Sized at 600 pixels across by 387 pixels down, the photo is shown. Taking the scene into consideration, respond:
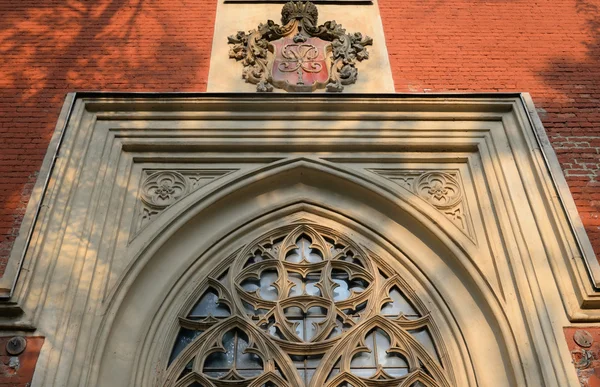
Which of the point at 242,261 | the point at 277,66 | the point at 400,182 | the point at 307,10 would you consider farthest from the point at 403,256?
the point at 307,10

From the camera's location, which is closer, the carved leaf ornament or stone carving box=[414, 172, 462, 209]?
the carved leaf ornament

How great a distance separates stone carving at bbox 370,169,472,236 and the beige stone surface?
992 mm

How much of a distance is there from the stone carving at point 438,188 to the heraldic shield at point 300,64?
1.20m

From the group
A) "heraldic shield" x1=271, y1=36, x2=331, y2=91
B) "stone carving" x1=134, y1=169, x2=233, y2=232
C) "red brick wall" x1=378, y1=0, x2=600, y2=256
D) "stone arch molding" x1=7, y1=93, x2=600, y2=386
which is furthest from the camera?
"heraldic shield" x1=271, y1=36, x2=331, y2=91

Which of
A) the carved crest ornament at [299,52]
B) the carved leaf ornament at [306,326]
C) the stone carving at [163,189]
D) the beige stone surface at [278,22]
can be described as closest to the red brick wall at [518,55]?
the beige stone surface at [278,22]

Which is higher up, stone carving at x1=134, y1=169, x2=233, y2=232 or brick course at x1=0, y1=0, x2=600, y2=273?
brick course at x1=0, y1=0, x2=600, y2=273

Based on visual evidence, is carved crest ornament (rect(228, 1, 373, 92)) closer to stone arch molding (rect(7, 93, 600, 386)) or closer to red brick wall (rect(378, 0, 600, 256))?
stone arch molding (rect(7, 93, 600, 386))

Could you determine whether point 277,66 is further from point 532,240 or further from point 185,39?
point 532,240

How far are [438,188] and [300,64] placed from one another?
195 centimetres

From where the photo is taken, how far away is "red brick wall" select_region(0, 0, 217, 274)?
6.75 m

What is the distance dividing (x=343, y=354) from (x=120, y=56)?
3877mm

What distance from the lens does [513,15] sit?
810cm

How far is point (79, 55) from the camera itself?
7531 millimetres

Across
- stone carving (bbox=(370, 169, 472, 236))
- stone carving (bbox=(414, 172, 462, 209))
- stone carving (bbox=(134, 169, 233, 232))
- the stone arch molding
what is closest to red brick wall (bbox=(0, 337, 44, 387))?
the stone arch molding
